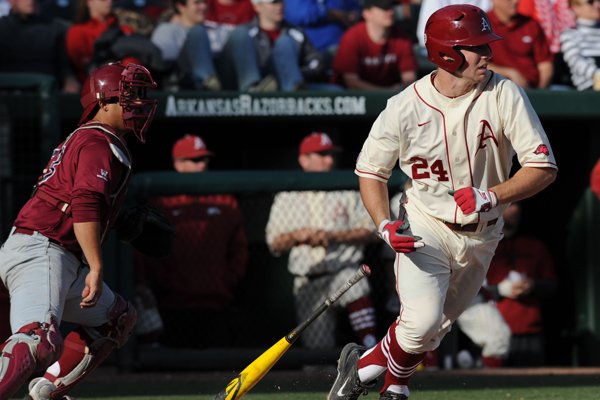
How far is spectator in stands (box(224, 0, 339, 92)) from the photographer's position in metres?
8.59

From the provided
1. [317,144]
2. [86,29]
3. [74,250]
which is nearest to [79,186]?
[74,250]

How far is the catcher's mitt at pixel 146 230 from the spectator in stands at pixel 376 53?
3565mm

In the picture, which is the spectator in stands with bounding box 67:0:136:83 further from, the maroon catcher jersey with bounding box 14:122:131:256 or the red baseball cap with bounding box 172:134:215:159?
the maroon catcher jersey with bounding box 14:122:131:256

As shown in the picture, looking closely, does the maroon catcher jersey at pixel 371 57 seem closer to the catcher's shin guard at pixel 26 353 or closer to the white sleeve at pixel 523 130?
the white sleeve at pixel 523 130

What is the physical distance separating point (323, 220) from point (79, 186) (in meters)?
3.50

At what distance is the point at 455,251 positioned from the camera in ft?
16.1

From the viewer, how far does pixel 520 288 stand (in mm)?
8391

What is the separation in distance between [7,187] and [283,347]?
3.26m

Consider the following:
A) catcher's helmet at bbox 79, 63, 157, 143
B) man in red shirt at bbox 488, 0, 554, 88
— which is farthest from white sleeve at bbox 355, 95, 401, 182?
man in red shirt at bbox 488, 0, 554, 88

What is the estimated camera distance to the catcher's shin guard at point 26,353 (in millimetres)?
4453

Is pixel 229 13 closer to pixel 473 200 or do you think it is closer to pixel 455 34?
pixel 455 34

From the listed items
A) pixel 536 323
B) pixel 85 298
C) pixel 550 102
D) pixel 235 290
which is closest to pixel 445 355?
pixel 536 323

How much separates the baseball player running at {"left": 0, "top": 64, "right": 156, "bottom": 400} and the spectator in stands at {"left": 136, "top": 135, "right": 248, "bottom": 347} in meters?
2.75

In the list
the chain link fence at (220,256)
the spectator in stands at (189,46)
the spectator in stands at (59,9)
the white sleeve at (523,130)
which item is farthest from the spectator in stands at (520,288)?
the spectator in stands at (59,9)
